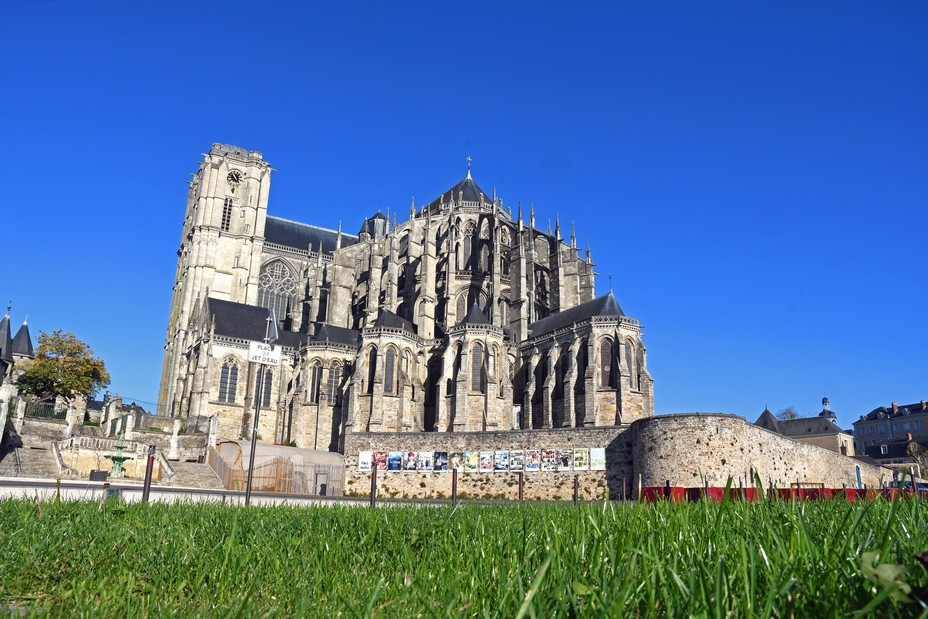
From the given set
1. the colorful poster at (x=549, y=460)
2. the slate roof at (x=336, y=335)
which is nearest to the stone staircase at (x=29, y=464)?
the slate roof at (x=336, y=335)

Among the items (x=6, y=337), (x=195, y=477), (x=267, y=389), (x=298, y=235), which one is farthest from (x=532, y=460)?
(x=6, y=337)

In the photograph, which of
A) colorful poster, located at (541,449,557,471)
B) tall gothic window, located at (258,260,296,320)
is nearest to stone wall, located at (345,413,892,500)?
colorful poster, located at (541,449,557,471)

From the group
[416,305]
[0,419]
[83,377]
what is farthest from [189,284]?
[0,419]

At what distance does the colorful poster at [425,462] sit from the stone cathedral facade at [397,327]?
679 cm

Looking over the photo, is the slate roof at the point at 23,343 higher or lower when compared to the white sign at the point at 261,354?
higher

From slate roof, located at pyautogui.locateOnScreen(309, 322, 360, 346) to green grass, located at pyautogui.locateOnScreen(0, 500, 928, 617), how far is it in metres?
40.0

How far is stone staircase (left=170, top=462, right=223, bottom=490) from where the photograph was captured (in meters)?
31.1

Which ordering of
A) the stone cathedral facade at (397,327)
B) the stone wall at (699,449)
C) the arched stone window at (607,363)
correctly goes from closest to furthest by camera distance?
the stone wall at (699,449) < the arched stone window at (607,363) < the stone cathedral facade at (397,327)

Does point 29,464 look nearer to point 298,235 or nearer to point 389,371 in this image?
point 389,371

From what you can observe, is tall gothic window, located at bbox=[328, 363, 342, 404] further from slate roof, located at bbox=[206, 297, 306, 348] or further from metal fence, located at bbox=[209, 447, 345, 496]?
metal fence, located at bbox=[209, 447, 345, 496]

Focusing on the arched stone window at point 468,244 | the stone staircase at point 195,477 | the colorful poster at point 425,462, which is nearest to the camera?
the colorful poster at point 425,462

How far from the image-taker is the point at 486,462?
29.4 m

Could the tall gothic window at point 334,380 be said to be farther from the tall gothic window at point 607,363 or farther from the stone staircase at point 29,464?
the tall gothic window at point 607,363

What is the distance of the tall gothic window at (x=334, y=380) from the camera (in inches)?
1780
